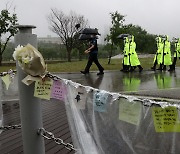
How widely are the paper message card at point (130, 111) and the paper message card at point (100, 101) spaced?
0.50 ft

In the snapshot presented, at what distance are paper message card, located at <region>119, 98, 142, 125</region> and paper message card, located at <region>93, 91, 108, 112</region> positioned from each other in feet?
0.50

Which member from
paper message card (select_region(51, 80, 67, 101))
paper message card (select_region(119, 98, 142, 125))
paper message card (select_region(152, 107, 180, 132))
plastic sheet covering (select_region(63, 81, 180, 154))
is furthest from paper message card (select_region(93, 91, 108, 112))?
paper message card (select_region(51, 80, 67, 101))

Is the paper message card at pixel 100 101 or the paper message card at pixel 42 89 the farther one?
the paper message card at pixel 42 89

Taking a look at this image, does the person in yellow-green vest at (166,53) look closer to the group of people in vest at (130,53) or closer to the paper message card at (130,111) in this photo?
the group of people in vest at (130,53)

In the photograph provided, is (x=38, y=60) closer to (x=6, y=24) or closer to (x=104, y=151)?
(x=104, y=151)

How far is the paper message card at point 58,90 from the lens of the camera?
290 cm

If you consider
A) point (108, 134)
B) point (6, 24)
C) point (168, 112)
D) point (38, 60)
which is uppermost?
point (6, 24)

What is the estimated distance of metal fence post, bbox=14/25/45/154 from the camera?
276cm

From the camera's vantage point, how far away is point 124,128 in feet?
7.43

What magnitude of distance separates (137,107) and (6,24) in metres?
28.2

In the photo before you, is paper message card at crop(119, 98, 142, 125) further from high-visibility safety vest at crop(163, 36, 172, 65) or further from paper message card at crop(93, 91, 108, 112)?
high-visibility safety vest at crop(163, 36, 172, 65)

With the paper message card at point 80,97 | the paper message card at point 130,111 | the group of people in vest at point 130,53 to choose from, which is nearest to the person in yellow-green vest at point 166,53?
the group of people in vest at point 130,53

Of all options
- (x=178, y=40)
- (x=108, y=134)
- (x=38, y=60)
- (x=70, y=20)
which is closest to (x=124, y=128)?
(x=108, y=134)

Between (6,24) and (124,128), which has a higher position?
(6,24)
